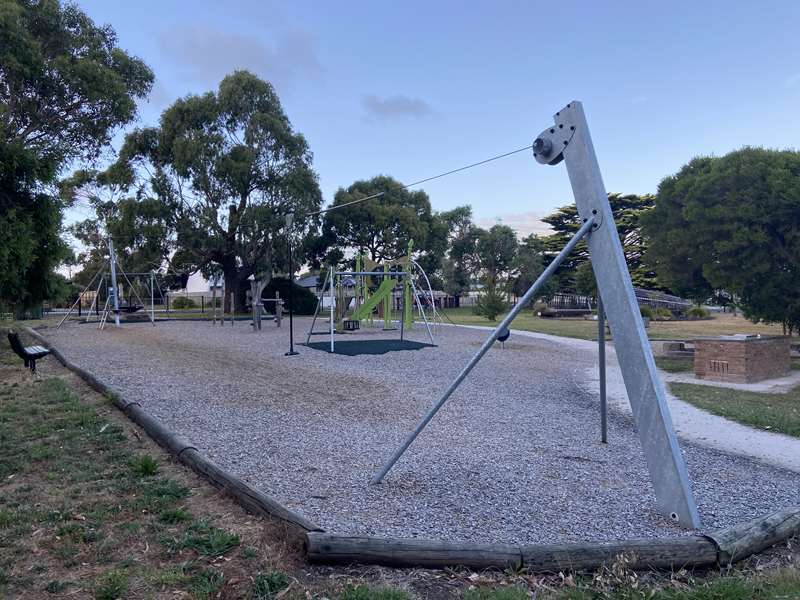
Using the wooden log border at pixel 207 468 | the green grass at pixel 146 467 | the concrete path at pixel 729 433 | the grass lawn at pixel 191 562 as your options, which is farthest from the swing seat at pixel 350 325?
the grass lawn at pixel 191 562

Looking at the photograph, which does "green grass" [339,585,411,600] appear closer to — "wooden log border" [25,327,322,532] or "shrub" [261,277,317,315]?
"wooden log border" [25,327,322,532]

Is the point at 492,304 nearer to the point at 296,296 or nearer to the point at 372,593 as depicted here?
the point at 296,296

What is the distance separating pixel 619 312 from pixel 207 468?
3184mm

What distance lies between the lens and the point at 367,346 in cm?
1534

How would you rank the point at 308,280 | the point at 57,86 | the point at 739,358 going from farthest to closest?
the point at 308,280, the point at 57,86, the point at 739,358

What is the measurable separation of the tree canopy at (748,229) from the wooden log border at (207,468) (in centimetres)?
1160

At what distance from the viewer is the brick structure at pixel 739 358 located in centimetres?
1036

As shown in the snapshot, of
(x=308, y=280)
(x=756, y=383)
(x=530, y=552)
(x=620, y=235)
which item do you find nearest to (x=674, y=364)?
(x=756, y=383)

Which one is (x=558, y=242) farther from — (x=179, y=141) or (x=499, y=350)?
(x=499, y=350)

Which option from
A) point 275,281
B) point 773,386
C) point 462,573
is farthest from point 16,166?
point 275,281

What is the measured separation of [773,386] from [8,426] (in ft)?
35.7

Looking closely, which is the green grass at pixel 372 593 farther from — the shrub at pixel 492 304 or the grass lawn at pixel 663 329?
the shrub at pixel 492 304

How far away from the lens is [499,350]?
596 inches

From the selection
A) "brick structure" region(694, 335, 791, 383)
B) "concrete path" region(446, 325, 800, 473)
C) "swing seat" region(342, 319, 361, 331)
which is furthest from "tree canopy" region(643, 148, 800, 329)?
"swing seat" region(342, 319, 361, 331)
